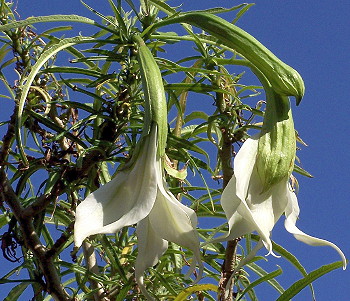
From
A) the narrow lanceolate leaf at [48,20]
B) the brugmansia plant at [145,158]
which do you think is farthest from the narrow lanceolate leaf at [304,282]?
the narrow lanceolate leaf at [48,20]

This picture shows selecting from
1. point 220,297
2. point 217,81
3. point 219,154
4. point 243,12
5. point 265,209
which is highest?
point 243,12

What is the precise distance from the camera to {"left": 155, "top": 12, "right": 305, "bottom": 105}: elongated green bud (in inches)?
29.8

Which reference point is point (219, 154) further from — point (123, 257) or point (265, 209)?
point (265, 209)

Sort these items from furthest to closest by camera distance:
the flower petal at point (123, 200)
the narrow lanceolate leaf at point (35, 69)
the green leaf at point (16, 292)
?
the green leaf at point (16, 292) < the narrow lanceolate leaf at point (35, 69) < the flower petal at point (123, 200)

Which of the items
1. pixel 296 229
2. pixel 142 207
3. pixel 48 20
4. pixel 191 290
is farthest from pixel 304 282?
pixel 48 20

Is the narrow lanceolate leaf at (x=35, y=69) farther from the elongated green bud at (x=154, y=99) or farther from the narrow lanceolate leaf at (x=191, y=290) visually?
the narrow lanceolate leaf at (x=191, y=290)

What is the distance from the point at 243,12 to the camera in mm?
1165

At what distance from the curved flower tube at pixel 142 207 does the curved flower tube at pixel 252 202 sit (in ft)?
0.14

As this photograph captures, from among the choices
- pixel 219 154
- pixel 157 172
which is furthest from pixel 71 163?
pixel 157 172

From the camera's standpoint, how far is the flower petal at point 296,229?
77cm

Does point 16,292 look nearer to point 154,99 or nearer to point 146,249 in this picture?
point 146,249

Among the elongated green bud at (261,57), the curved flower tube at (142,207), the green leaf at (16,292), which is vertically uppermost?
the elongated green bud at (261,57)

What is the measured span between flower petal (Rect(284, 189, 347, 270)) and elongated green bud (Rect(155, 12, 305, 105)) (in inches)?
5.1

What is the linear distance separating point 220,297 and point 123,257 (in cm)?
23
